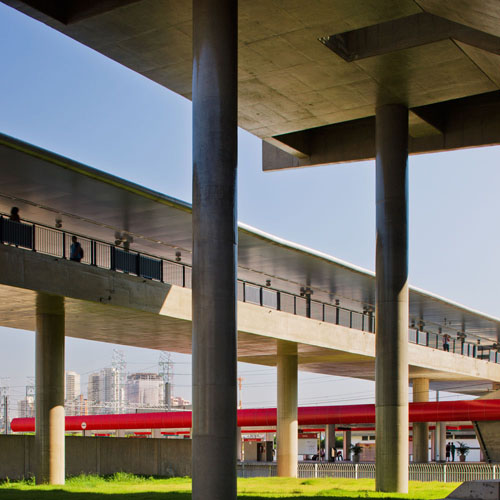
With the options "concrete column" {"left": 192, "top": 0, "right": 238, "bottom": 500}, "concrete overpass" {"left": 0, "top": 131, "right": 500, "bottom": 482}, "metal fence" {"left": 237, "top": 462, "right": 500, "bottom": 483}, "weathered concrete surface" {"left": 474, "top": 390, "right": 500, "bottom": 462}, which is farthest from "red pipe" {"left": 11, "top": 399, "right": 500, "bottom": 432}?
"concrete column" {"left": 192, "top": 0, "right": 238, "bottom": 500}

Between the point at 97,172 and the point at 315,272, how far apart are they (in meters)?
17.0

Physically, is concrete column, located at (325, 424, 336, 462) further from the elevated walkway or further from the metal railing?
the elevated walkway

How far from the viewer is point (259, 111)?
30125 mm

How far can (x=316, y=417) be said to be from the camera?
5291cm

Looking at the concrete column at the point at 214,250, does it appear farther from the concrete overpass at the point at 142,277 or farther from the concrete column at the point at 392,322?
the concrete column at the point at 392,322

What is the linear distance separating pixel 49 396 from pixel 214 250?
11531 millimetres

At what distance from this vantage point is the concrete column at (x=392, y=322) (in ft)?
88.5

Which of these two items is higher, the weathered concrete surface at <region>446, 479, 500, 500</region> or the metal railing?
the metal railing

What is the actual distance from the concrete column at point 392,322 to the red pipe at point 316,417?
65.6ft

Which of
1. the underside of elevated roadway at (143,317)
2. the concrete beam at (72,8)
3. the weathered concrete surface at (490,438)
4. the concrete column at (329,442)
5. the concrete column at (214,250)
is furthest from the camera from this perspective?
the concrete column at (329,442)

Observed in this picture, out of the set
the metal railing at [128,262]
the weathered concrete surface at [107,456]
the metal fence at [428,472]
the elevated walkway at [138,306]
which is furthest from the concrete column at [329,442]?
the weathered concrete surface at [107,456]

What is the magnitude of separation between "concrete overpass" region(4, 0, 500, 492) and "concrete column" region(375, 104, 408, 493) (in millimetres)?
39

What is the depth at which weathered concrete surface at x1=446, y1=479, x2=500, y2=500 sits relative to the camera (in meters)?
15.0

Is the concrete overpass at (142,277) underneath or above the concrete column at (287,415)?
above
